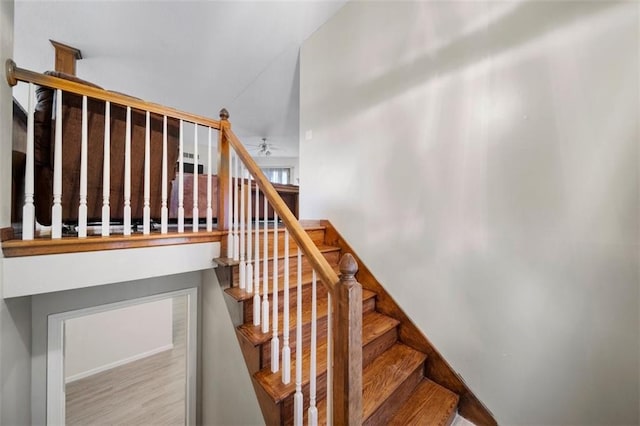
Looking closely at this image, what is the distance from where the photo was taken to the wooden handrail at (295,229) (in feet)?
3.54

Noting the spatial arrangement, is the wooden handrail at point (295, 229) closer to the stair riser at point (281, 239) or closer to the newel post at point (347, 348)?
the newel post at point (347, 348)

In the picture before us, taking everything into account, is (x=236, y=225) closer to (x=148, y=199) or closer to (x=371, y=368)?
(x=148, y=199)

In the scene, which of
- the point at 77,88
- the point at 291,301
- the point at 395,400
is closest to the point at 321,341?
the point at 291,301

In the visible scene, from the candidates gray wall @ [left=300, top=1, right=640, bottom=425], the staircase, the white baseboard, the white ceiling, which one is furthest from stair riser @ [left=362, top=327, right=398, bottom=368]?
the white baseboard

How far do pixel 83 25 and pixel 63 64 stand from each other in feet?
2.09

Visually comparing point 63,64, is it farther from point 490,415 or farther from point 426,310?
point 490,415

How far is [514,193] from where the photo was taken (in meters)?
1.49

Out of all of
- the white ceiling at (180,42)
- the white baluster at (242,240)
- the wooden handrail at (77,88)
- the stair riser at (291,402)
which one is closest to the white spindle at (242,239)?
the white baluster at (242,240)

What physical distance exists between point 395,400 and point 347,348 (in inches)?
34.5

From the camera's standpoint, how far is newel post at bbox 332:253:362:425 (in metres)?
0.99

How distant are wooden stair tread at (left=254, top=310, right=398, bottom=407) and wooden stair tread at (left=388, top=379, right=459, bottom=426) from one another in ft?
1.33

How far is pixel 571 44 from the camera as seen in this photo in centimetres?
131

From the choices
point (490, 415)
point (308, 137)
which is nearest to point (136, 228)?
point (308, 137)

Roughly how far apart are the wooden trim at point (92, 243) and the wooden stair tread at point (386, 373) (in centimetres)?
138
